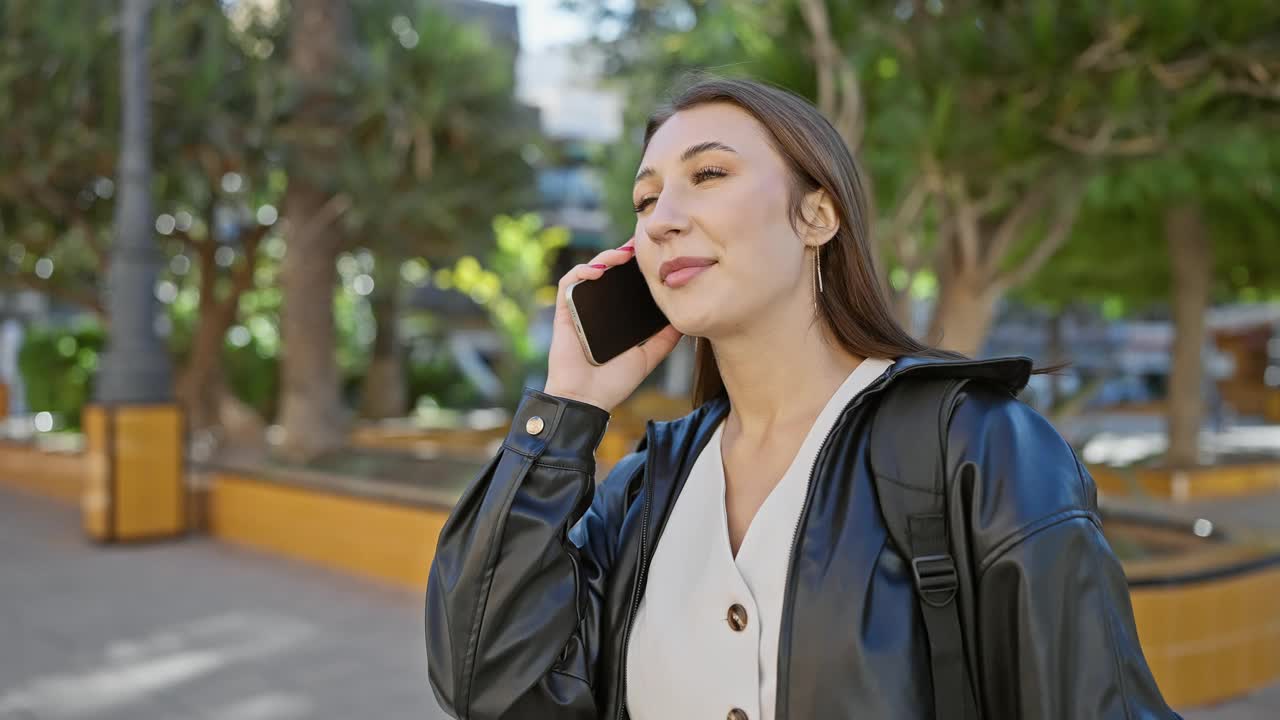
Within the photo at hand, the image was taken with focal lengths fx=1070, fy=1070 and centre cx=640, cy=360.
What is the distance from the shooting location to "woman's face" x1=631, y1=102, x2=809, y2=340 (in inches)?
58.8

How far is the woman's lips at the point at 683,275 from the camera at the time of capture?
150cm

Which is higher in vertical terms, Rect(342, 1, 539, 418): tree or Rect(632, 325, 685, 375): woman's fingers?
Rect(342, 1, 539, 418): tree

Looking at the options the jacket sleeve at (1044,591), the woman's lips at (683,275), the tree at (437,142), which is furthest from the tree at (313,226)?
the jacket sleeve at (1044,591)

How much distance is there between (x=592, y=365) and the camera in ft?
5.45

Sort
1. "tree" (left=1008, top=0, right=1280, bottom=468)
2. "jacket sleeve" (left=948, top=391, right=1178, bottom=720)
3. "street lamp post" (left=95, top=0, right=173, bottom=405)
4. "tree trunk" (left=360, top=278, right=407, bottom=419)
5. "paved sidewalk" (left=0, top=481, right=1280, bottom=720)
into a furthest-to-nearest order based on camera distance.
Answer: "tree trunk" (left=360, top=278, right=407, bottom=419)
"street lamp post" (left=95, top=0, right=173, bottom=405)
"tree" (left=1008, top=0, right=1280, bottom=468)
"paved sidewalk" (left=0, top=481, right=1280, bottom=720)
"jacket sleeve" (left=948, top=391, right=1178, bottom=720)

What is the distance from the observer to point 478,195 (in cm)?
1129

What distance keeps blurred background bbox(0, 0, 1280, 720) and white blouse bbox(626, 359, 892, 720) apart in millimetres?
703

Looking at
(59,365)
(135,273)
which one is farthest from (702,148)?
(59,365)

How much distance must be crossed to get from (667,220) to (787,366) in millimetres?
278

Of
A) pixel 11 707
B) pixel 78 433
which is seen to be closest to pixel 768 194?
pixel 11 707

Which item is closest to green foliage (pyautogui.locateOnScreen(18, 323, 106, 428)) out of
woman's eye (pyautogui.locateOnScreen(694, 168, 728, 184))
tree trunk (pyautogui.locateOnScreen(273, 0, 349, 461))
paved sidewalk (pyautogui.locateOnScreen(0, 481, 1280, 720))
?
tree trunk (pyautogui.locateOnScreen(273, 0, 349, 461))

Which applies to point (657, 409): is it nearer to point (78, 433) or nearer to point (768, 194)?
point (78, 433)

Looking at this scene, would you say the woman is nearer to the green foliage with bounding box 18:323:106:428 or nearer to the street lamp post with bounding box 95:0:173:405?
the street lamp post with bounding box 95:0:173:405

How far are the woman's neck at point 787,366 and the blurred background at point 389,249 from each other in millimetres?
547
